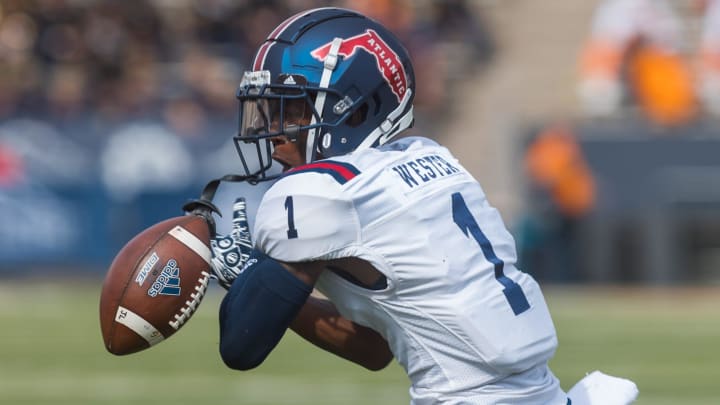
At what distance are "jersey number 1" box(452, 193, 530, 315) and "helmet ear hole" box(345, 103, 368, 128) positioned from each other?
371 millimetres

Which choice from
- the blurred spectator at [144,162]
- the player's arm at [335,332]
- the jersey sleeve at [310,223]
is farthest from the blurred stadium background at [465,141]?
the jersey sleeve at [310,223]

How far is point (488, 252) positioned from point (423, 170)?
246 millimetres

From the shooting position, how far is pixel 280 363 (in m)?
8.76

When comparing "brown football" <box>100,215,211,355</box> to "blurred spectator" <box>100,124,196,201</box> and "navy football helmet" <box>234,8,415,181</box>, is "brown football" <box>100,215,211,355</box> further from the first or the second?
"blurred spectator" <box>100,124,196,201</box>

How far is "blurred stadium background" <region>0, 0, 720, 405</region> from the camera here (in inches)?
465

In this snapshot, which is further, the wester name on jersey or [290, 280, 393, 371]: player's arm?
[290, 280, 393, 371]: player's arm

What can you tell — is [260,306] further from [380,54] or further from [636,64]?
[636,64]

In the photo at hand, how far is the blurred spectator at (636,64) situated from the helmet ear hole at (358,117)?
37.1ft

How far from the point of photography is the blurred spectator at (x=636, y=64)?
14664mm

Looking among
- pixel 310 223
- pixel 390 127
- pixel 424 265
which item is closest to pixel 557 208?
pixel 390 127

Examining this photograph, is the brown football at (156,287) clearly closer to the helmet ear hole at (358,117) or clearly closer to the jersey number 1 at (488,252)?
the helmet ear hole at (358,117)

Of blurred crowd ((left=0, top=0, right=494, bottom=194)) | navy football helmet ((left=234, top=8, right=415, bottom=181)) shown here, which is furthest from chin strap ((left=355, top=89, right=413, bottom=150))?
blurred crowd ((left=0, top=0, right=494, bottom=194))

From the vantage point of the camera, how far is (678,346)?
9445 millimetres

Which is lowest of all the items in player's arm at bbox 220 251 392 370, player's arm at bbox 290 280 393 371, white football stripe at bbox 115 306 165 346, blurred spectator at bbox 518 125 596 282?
blurred spectator at bbox 518 125 596 282
